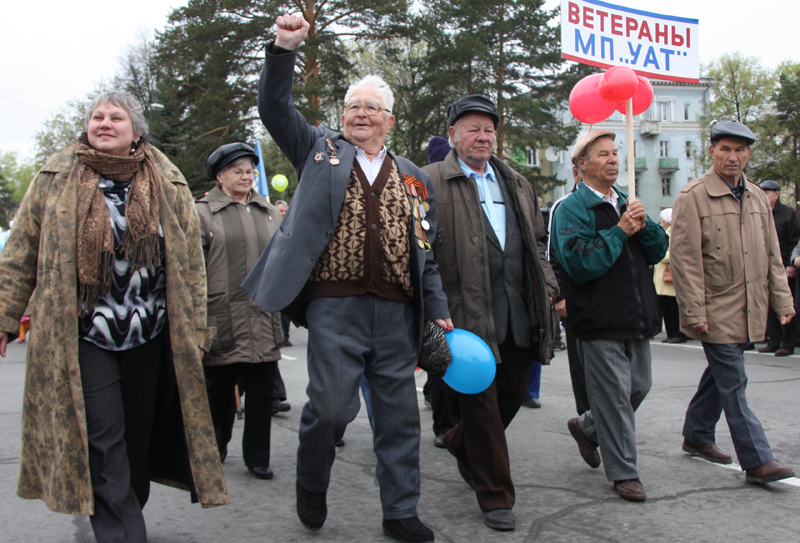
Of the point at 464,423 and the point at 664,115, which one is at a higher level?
the point at 664,115

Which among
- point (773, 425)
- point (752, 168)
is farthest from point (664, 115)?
point (773, 425)

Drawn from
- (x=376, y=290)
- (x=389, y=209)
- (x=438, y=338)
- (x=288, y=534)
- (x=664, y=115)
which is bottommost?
(x=288, y=534)

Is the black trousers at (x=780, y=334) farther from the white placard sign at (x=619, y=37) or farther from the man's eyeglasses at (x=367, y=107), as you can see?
the man's eyeglasses at (x=367, y=107)

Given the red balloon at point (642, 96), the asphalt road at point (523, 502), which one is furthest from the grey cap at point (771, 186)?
the red balloon at point (642, 96)

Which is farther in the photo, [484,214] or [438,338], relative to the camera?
[484,214]

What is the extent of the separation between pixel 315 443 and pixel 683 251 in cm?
249

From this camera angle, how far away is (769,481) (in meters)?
3.88

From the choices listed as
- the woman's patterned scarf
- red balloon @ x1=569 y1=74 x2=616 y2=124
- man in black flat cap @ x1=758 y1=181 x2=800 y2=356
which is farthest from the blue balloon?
man in black flat cap @ x1=758 y1=181 x2=800 y2=356

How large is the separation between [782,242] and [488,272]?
7.91 meters

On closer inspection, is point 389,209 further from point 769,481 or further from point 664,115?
point 664,115

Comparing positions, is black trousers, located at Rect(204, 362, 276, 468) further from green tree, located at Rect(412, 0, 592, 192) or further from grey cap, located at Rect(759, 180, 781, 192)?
green tree, located at Rect(412, 0, 592, 192)

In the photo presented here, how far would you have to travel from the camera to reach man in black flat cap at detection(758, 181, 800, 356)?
380 inches

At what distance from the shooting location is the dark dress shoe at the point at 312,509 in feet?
10.8

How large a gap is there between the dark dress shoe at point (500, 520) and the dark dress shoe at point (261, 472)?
4.74 ft
